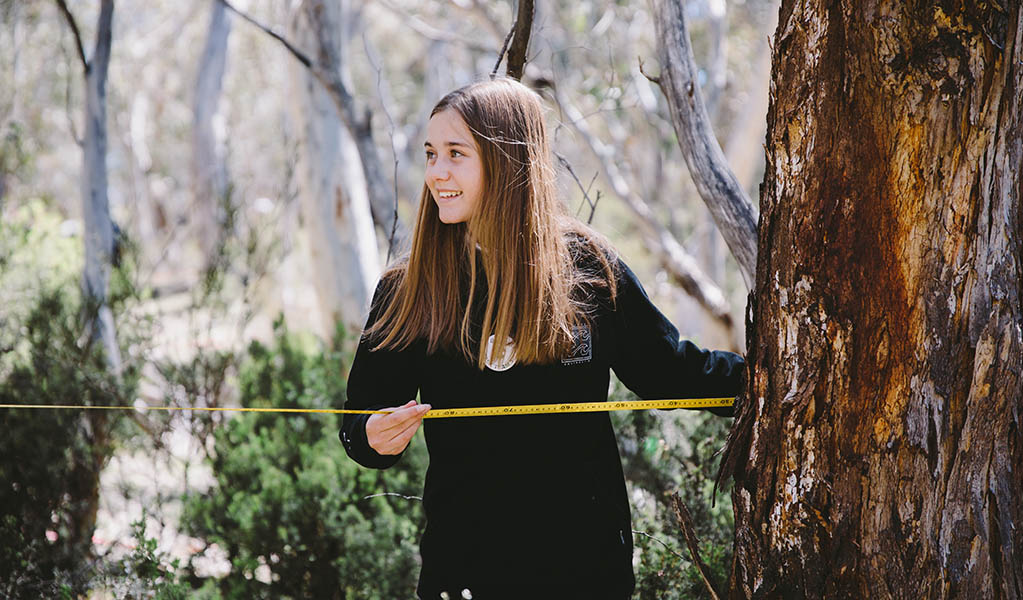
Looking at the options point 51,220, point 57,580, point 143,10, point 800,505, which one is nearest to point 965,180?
point 800,505

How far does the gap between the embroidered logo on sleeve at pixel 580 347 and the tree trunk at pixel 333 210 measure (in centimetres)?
469

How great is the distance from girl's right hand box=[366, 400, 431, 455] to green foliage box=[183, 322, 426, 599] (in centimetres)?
111

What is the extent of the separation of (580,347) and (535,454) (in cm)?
29

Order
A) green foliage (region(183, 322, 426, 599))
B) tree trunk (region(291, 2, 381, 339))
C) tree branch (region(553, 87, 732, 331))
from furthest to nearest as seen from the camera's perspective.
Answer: tree trunk (region(291, 2, 381, 339)) → tree branch (region(553, 87, 732, 331)) → green foliage (region(183, 322, 426, 599))

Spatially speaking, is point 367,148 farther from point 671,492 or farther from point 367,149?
point 671,492

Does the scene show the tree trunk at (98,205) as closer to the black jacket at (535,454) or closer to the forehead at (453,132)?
the black jacket at (535,454)

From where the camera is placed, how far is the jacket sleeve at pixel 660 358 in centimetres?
227

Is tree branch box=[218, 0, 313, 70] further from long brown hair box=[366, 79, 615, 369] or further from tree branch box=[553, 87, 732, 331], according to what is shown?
long brown hair box=[366, 79, 615, 369]

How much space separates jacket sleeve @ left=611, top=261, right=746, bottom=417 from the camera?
7.46 feet

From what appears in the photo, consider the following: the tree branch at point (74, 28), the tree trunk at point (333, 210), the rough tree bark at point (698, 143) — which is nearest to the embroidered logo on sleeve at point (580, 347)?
the rough tree bark at point (698, 143)

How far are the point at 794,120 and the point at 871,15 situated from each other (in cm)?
25

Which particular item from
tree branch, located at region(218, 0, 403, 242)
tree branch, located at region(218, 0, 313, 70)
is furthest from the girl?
tree branch, located at region(218, 0, 403, 242)

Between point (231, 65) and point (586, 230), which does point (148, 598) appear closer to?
point (586, 230)

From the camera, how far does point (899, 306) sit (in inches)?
70.4
